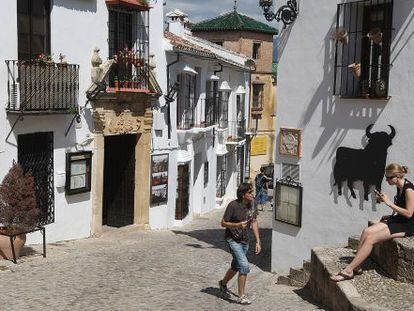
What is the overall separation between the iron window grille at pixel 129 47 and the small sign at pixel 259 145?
18.6 metres

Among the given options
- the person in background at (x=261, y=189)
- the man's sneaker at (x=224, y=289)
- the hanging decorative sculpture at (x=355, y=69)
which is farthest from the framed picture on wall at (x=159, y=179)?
the man's sneaker at (x=224, y=289)

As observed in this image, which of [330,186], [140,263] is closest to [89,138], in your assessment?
[140,263]

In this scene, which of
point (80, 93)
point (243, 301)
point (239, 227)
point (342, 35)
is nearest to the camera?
point (239, 227)

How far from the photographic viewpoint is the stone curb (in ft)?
22.2

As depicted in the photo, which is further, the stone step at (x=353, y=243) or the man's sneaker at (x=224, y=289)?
the stone step at (x=353, y=243)

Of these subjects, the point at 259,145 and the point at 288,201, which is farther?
the point at 259,145

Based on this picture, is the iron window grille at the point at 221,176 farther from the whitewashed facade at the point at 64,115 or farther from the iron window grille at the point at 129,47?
the whitewashed facade at the point at 64,115

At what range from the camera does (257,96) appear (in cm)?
3559

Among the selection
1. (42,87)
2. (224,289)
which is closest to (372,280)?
(224,289)

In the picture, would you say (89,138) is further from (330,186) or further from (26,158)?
(330,186)

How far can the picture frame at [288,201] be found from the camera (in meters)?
11.3

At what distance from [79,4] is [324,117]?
684cm

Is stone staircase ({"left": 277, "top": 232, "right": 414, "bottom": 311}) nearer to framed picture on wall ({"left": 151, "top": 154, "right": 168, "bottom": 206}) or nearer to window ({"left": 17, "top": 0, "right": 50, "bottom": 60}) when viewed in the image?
window ({"left": 17, "top": 0, "right": 50, "bottom": 60})

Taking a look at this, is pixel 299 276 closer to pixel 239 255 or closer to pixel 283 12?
pixel 239 255
